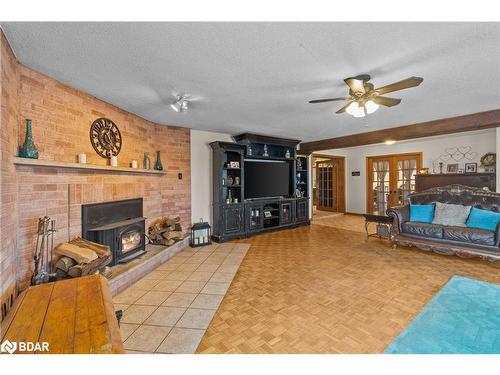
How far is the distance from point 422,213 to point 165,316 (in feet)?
15.0

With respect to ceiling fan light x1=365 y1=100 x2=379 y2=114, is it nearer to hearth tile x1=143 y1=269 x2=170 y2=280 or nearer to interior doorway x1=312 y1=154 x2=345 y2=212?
hearth tile x1=143 y1=269 x2=170 y2=280

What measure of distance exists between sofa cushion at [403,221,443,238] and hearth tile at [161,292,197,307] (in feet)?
12.4

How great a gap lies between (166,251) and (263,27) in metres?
3.18

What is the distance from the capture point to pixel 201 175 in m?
4.77

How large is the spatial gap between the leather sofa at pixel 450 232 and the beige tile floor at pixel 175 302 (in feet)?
9.85

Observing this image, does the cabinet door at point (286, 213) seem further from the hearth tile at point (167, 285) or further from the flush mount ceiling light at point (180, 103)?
the flush mount ceiling light at point (180, 103)

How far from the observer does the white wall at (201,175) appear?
4.66 meters

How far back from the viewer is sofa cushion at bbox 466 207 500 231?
135 inches

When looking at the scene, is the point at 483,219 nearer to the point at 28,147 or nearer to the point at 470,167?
the point at 470,167

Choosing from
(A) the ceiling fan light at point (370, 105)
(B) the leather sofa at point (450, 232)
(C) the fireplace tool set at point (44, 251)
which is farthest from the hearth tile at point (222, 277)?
(B) the leather sofa at point (450, 232)

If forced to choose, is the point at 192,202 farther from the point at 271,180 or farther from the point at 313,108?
the point at 313,108

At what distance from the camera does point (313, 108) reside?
10.9 ft

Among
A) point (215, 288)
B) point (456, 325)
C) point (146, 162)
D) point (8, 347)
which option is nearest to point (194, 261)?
point (215, 288)
